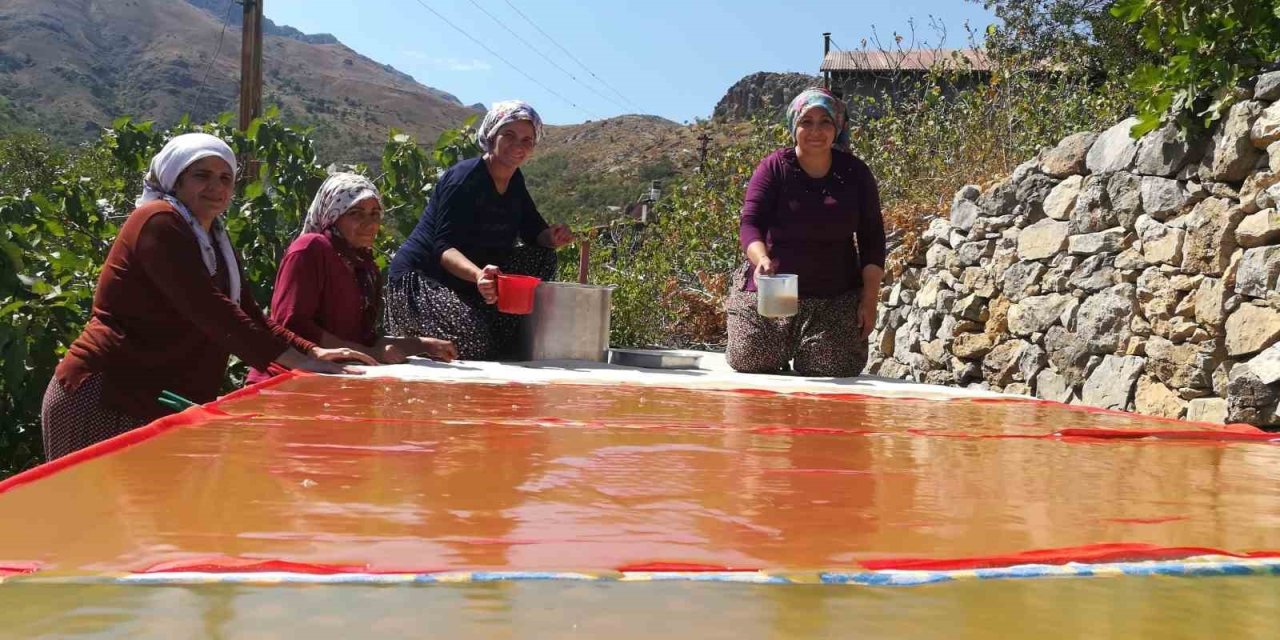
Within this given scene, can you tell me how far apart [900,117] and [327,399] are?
6832 mm

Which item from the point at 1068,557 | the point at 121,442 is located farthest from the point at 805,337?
the point at 1068,557

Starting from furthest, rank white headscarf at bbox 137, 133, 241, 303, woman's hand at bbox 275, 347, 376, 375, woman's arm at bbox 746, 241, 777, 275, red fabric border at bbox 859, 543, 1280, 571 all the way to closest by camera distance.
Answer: woman's arm at bbox 746, 241, 777, 275 < woman's hand at bbox 275, 347, 376, 375 < white headscarf at bbox 137, 133, 241, 303 < red fabric border at bbox 859, 543, 1280, 571

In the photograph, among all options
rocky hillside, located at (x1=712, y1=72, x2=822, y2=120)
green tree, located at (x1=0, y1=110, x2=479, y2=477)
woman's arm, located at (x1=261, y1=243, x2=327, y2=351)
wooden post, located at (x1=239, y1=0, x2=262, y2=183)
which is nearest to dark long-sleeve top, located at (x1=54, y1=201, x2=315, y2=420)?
woman's arm, located at (x1=261, y1=243, x2=327, y2=351)

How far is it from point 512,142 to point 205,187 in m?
1.37

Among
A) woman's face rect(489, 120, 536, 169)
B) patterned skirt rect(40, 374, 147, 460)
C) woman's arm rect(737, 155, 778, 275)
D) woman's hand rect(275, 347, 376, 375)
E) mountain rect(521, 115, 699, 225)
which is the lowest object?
patterned skirt rect(40, 374, 147, 460)

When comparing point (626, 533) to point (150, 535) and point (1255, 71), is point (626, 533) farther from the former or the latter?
point (1255, 71)

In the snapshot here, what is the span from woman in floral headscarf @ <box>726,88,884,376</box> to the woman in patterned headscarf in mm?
1109

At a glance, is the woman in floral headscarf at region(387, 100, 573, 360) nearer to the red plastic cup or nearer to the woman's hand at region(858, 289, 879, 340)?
the red plastic cup

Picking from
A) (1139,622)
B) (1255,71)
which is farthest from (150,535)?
(1255,71)

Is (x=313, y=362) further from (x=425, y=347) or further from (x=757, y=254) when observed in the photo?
(x=757, y=254)

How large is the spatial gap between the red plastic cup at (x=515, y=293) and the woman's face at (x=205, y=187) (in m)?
0.92

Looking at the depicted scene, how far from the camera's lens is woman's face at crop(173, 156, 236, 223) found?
283 centimetres

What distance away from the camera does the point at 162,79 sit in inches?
2726

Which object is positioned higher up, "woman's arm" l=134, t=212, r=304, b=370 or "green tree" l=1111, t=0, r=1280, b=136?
"green tree" l=1111, t=0, r=1280, b=136
